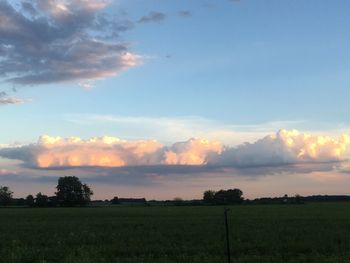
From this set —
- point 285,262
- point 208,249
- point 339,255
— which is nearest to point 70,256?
point 208,249

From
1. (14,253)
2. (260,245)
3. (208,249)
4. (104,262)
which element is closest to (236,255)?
(208,249)

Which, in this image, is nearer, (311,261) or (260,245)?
(311,261)

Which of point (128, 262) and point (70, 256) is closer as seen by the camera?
point (128, 262)

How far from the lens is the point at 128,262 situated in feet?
61.7

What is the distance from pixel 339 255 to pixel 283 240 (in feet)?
22.4

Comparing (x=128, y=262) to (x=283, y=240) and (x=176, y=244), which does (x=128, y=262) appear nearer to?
(x=176, y=244)

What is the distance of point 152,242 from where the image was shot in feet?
87.8

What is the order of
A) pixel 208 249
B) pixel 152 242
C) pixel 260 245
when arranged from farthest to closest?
1. pixel 152 242
2. pixel 260 245
3. pixel 208 249

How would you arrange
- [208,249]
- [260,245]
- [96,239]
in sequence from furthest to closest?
[96,239] → [260,245] → [208,249]

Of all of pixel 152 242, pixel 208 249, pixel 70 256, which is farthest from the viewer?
pixel 152 242

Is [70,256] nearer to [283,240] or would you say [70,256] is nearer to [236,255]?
[236,255]

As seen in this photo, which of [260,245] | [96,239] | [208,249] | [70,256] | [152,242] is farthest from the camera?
[96,239]

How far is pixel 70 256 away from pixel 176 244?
21.5 ft

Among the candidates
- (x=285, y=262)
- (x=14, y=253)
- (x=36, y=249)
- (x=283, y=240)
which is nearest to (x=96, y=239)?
(x=36, y=249)
